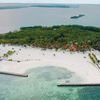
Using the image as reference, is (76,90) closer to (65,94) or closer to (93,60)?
(65,94)

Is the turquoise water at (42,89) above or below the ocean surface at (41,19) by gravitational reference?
above

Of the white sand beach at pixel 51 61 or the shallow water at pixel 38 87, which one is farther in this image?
the white sand beach at pixel 51 61

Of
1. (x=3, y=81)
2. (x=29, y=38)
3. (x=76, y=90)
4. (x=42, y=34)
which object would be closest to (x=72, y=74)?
(x=76, y=90)

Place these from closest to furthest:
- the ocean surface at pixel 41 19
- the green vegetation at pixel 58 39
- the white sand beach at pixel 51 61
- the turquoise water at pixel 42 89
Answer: the turquoise water at pixel 42 89
the white sand beach at pixel 51 61
the green vegetation at pixel 58 39
the ocean surface at pixel 41 19

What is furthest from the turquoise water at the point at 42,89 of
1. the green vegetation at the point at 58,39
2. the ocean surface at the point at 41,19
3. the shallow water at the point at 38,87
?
the ocean surface at the point at 41,19

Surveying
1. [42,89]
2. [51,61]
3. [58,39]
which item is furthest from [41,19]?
[42,89]

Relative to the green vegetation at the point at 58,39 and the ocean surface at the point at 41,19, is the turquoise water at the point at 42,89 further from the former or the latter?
the ocean surface at the point at 41,19

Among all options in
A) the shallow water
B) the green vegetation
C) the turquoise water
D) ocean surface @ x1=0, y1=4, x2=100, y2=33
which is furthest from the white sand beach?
ocean surface @ x1=0, y1=4, x2=100, y2=33

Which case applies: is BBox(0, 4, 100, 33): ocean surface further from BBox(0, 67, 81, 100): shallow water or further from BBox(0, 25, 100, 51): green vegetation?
BBox(0, 67, 81, 100): shallow water
